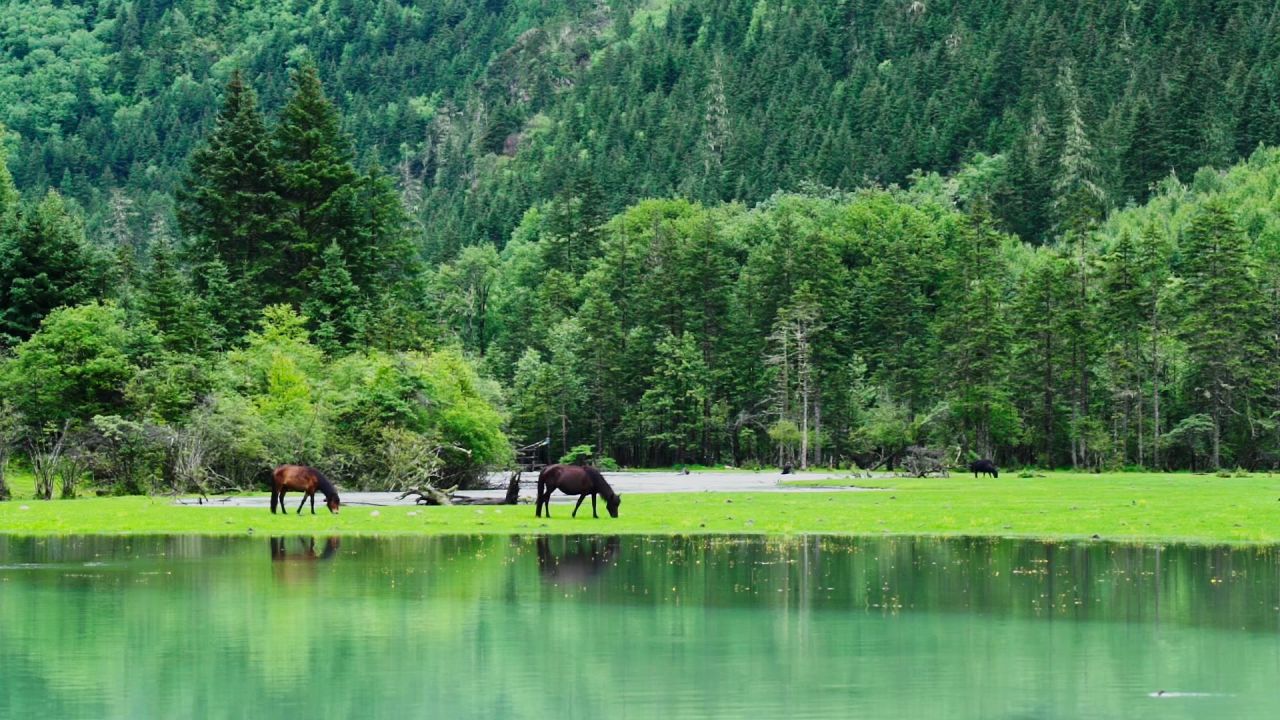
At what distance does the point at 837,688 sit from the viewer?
60.9 ft

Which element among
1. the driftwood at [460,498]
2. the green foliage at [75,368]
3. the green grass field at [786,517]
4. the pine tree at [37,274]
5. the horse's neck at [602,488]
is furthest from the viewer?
the pine tree at [37,274]

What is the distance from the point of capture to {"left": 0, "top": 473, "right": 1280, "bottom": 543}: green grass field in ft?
138

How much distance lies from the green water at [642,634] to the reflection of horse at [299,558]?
11 centimetres

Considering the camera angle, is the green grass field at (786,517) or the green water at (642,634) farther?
the green grass field at (786,517)

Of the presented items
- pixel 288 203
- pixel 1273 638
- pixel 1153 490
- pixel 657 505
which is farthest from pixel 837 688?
pixel 288 203

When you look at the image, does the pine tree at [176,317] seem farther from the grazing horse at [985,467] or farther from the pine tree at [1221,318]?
the pine tree at [1221,318]

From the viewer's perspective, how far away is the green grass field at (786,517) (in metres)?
41.9

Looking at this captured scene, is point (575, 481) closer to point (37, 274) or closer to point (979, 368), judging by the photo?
point (37, 274)

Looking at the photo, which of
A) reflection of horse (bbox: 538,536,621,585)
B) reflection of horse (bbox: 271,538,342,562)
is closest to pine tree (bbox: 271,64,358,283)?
reflection of horse (bbox: 271,538,342,562)

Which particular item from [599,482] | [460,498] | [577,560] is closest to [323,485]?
[460,498]

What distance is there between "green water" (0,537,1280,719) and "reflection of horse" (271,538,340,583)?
111 mm

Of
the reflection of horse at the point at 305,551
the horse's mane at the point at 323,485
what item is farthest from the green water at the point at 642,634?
the horse's mane at the point at 323,485

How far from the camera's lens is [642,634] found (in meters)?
22.7

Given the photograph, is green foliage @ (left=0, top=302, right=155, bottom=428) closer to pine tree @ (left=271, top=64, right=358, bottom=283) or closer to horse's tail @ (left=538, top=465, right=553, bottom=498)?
pine tree @ (left=271, top=64, right=358, bottom=283)
